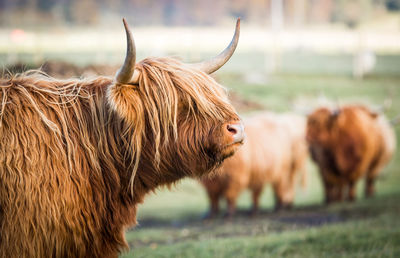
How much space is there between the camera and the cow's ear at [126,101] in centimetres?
216

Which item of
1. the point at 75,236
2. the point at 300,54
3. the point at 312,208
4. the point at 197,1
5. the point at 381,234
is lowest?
the point at 312,208

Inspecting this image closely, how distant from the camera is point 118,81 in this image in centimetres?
220

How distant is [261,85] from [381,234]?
39.6ft

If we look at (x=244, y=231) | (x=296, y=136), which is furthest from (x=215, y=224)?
(x=296, y=136)

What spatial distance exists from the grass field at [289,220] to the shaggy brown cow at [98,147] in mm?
453

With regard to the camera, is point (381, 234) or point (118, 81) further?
point (381, 234)

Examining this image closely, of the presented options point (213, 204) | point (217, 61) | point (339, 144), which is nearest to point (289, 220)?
point (213, 204)

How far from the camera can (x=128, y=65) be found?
83.2 inches

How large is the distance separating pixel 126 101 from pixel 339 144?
7.26 meters

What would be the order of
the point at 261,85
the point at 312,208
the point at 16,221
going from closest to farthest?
the point at 16,221 < the point at 312,208 < the point at 261,85

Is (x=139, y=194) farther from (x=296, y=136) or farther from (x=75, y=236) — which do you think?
(x=296, y=136)

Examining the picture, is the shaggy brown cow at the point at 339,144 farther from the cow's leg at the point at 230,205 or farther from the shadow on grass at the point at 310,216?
the cow's leg at the point at 230,205

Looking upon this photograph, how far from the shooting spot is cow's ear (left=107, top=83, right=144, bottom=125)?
2.16 meters

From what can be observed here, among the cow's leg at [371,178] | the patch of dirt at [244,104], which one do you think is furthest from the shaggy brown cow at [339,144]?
the patch of dirt at [244,104]
